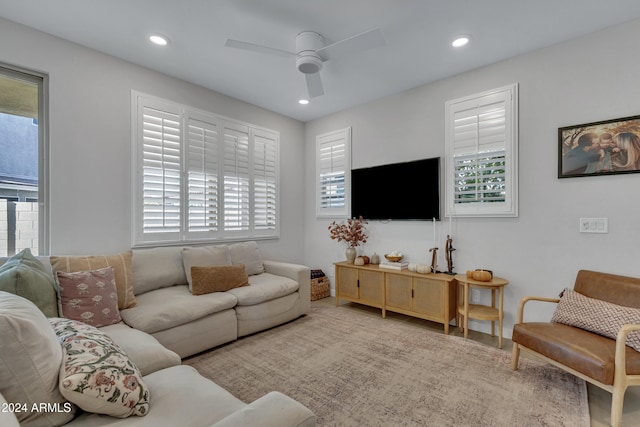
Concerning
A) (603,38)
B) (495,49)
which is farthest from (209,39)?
(603,38)

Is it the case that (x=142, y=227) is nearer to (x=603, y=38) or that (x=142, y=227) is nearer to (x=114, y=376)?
(x=114, y=376)

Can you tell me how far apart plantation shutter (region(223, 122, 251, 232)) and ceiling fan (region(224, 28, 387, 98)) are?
1.59 metres

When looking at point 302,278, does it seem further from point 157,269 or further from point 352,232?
point 157,269

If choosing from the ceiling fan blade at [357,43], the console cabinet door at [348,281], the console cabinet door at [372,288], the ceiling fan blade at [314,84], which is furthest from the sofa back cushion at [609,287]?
the ceiling fan blade at [314,84]

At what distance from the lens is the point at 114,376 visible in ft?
3.74

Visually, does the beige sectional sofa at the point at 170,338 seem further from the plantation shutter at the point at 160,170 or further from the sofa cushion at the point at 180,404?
the plantation shutter at the point at 160,170

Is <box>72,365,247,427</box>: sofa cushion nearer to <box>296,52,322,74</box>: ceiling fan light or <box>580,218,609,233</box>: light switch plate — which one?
<box>296,52,322,74</box>: ceiling fan light

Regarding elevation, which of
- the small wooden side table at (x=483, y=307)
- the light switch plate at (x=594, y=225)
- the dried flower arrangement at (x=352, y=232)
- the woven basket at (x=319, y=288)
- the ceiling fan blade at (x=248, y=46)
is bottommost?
the woven basket at (x=319, y=288)

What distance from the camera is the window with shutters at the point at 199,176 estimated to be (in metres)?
3.23

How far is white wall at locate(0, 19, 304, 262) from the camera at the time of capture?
2.63 meters

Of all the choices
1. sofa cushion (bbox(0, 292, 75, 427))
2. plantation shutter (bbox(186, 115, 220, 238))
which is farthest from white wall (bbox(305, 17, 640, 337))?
sofa cushion (bbox(0, 292, 75, 427))

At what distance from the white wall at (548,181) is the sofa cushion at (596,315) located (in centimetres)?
52

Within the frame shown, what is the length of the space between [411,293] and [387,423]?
1.77 meters

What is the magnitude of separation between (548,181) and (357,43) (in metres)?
2.23
